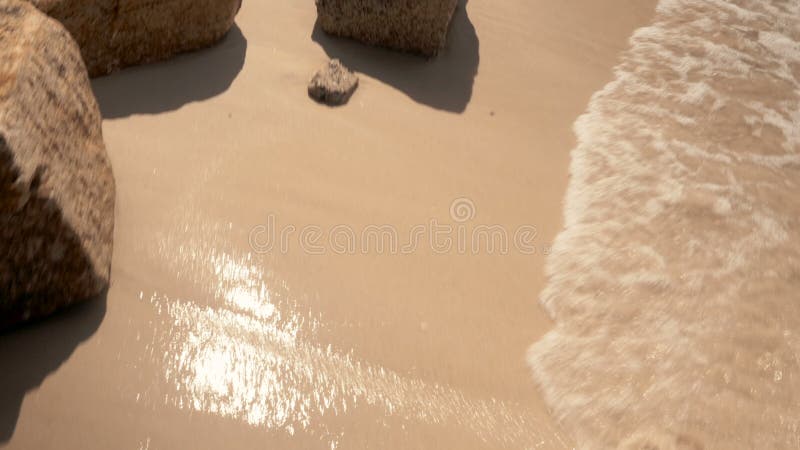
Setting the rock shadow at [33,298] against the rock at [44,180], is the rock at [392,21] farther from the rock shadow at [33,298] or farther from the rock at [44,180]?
the rock shadow at [33,298]

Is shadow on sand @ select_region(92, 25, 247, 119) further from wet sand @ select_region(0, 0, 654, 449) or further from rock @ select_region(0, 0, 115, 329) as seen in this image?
rock @ select_region(0, 0, 115, 329)

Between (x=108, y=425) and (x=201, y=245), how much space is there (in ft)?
1.90

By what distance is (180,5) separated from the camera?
7.42 ft

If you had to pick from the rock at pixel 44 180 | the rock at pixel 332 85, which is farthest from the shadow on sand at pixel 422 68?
the rock at pixel 44 180

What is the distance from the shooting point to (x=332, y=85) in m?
2.32

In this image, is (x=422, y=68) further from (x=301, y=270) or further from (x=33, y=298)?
(x=33, y=298)

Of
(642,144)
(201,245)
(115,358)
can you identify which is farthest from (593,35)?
(115,358)

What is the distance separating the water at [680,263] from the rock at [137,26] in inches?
66.1

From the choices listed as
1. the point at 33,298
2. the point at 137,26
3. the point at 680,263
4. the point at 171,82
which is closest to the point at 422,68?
the point at 171,82

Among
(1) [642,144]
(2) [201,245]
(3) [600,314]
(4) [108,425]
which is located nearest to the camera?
(4) [108,425]

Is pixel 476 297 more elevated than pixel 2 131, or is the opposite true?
pixel 2 131

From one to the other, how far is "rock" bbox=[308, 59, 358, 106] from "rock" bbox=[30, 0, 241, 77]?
0.50m

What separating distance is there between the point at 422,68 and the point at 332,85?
1.69ft

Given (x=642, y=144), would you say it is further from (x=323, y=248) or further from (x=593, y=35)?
(x=323, y=248)
